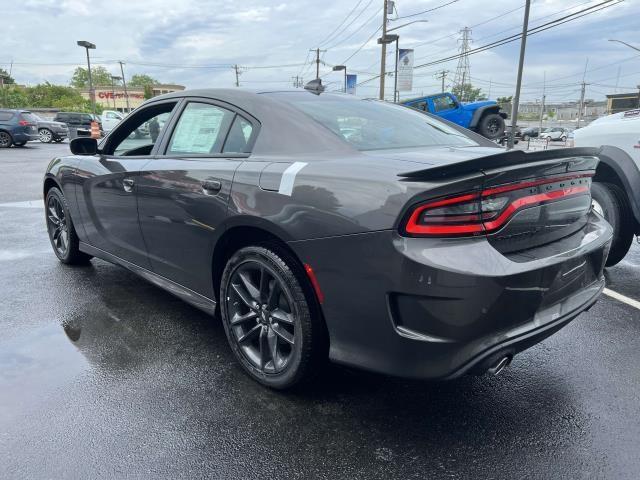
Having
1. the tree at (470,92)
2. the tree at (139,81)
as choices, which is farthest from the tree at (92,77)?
the tree at (470,92)

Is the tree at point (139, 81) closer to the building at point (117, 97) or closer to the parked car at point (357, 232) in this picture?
the building at point (117, 97)

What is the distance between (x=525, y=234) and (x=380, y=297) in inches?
26.1

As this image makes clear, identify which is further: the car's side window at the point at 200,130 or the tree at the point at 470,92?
the tree at the point at 470,92

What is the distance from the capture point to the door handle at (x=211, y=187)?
2.55 metres

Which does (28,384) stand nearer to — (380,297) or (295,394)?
(295,394)

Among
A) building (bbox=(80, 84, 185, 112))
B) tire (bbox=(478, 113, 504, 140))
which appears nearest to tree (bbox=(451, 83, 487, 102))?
building (bbox=(80, 84, 185, 112))

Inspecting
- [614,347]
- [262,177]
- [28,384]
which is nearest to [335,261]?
[262,177]

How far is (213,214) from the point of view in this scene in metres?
2.58

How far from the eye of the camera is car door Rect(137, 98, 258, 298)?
103 inches

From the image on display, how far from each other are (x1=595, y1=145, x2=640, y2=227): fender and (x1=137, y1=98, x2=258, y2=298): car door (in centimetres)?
309

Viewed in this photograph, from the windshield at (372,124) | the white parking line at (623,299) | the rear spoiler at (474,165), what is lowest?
the white parking line at (623,299)

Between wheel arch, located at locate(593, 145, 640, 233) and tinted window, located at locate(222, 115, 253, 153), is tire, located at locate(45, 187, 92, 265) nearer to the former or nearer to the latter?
tinted window, located at locate(222, 115, 253, 153)

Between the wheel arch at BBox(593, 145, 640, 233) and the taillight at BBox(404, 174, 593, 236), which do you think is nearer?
the taillight at BBox(404, 174, 593, 236)

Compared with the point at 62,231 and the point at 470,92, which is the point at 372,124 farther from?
the point at 470,92
